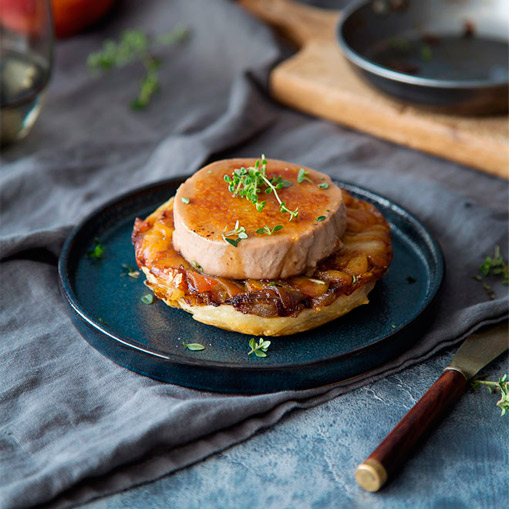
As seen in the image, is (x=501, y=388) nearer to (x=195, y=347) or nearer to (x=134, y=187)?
(x=195, y=347)

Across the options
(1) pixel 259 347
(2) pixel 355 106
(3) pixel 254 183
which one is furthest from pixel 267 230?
(2) pixel 355 106

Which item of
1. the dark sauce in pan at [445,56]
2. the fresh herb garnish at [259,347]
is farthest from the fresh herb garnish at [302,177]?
the dark sauce in pan at [445,56]

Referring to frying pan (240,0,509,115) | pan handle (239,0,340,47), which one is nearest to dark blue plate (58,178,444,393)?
frying pan (240,0,509,115)

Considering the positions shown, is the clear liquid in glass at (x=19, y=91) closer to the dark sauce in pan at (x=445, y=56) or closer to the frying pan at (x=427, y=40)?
the frying pan at (x=427, y=40)

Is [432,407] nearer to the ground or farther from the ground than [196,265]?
nearer to the ground

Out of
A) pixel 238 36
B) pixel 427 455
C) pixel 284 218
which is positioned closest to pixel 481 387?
pixel 427 455

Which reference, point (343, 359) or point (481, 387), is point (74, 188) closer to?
point (343, 359)
